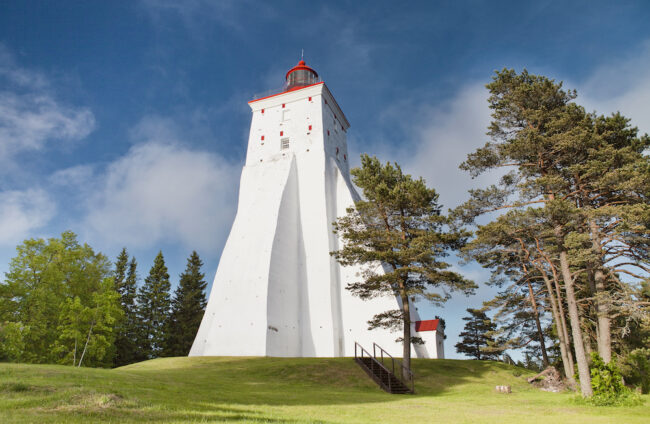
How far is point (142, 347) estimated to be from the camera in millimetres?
36188

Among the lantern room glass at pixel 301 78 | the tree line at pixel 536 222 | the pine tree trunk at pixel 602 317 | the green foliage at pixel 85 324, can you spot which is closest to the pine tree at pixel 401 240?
the tree line at pixel 536 222

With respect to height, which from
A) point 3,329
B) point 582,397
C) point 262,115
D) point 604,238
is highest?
point 262,115

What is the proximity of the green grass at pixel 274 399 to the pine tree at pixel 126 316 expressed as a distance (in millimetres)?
19309

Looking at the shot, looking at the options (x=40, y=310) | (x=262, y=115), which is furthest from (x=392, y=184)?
(x=40, y=310)

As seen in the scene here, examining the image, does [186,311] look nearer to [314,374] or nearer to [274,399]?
[314,374]

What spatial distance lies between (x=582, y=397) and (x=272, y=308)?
57.1 ft

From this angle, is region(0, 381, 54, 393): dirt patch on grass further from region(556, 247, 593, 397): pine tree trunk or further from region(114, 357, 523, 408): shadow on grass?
region(556, 247, 593, 397): pine tree trunk

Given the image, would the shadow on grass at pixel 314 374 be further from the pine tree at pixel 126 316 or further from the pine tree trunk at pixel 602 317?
the pine tree at pixel 126 316

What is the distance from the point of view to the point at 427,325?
1116 inches

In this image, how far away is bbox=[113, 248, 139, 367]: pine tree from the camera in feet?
116

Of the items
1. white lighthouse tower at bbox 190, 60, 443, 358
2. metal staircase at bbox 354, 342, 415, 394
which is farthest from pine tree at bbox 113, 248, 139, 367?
metal staircase at bbox 354, 342, 415, 394

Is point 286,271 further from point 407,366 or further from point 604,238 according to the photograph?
point 604,238

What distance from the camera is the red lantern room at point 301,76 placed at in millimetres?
37312

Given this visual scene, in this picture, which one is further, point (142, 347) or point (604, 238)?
point (142, 347)
